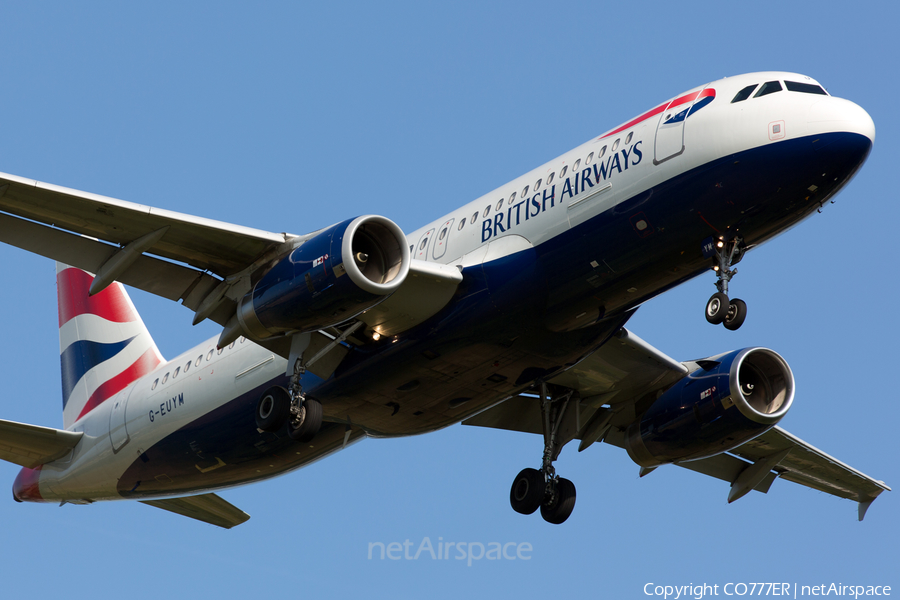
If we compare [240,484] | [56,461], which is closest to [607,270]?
[240,484]

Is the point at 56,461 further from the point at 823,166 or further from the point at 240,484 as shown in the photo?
the point at 823,166

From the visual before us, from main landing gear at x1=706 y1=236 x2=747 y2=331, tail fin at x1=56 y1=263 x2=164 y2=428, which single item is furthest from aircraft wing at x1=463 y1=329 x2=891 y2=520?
tail fin at x1=56 y1=263 x2=164 y2=428

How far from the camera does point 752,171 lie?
60.2 feet

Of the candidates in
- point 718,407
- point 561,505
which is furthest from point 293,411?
point 718,407

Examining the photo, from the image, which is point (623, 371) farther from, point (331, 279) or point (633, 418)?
point (331, 279)

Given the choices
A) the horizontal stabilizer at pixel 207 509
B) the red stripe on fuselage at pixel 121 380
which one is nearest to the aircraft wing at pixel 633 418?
the horizontal stabilizer at pixel 207 509

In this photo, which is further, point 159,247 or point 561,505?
point 561,505

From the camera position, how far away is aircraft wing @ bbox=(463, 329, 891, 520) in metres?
24.9

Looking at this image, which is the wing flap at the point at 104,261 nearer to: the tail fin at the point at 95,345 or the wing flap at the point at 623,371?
the wing flap at the point at 623,371

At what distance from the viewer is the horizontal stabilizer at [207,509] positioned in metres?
28.9

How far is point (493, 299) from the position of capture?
20031 millimetres

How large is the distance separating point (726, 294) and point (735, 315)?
1.32 ft

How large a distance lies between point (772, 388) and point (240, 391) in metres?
11.6

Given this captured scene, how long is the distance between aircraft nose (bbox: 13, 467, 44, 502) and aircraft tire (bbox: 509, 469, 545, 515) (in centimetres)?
1208
